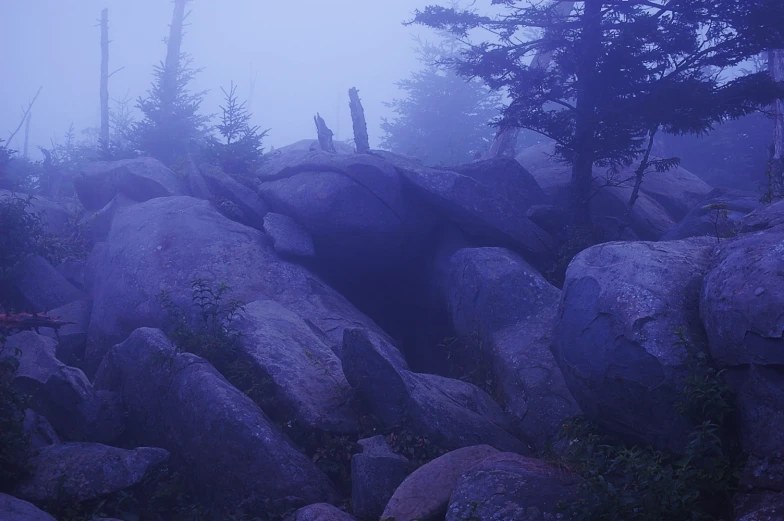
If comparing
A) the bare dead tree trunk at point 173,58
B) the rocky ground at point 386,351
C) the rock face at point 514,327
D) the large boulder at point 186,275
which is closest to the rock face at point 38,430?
the rocky ground at point 386,351

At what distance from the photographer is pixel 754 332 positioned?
223 inches

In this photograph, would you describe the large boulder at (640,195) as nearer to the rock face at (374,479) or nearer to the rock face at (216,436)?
the rock face at (374,479)

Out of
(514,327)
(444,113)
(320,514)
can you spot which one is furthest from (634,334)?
(444,113)

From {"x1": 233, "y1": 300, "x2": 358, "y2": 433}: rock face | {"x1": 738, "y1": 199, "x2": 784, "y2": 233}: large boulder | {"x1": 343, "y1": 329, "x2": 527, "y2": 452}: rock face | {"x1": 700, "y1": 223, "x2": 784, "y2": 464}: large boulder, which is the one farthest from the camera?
{"x1": 233, "y1": 300, "x2": 358, "y2": 433}: rock face

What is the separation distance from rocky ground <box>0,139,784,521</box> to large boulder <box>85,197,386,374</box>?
0.17 ft

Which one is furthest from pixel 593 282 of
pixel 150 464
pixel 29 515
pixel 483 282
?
pixel 29 515

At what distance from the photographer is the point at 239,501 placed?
689 centimetres

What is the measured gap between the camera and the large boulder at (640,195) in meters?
14.2

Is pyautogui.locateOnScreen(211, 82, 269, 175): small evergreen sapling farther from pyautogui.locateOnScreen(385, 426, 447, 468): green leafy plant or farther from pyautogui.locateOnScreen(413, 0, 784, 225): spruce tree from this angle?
pyautogui.locateOnScreen(385, 426, 447, 468): green leafy plant

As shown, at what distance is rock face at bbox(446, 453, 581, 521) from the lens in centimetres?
537

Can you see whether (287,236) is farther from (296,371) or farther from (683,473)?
(683,473)

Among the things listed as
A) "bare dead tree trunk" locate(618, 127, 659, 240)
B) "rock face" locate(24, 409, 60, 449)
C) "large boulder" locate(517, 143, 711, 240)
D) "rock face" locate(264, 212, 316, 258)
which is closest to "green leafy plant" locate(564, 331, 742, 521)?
"rock face" locate(24, 409, 60, 449)

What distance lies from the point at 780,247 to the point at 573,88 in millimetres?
7618

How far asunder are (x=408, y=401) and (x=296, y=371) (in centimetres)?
186
